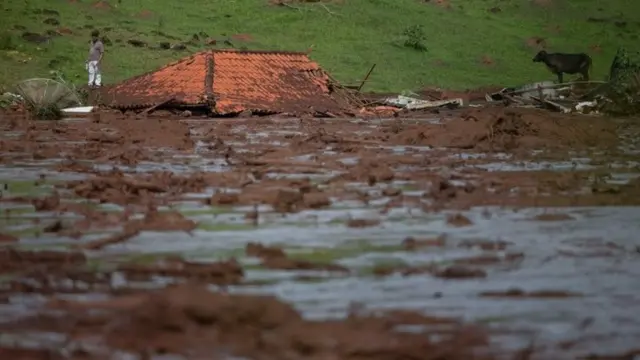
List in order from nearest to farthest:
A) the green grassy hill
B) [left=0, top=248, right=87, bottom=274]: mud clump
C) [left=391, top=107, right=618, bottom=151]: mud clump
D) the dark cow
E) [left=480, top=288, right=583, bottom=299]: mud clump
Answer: [left=480, top=288, right=583, bottom=299]: mud clump
[left=0, top=248, right=87, bottom=274]: mud clump
[left=391, top=107, right=618, bottom=151]: mud clump
the green grassy hill
the dark cow

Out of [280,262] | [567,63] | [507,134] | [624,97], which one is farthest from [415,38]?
[280,262]

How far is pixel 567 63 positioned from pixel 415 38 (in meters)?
5.22

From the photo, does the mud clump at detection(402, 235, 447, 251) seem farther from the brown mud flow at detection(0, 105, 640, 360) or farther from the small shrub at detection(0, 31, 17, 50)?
the small shrub at detection(0, 31, 17, 50)

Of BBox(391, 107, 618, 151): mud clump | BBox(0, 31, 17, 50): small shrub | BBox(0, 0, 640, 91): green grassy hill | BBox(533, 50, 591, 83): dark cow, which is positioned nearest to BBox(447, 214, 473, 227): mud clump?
BBox(391, 107, 618, 151): mud clump

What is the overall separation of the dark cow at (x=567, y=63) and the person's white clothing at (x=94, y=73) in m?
12.2

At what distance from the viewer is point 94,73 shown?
23.0 meters

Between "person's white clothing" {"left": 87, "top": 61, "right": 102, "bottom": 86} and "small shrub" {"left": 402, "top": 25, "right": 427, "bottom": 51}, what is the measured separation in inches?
472

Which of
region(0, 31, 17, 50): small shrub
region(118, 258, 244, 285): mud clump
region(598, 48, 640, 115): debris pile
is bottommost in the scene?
region(0, 31, 17, 50): small shrub

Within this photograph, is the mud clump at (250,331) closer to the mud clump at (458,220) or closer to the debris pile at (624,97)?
the mud clump at (458,220)

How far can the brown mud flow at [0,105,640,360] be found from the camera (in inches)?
121

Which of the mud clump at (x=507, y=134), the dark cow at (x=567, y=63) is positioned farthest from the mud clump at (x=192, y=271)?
the dark cow at (x=567, y=63)

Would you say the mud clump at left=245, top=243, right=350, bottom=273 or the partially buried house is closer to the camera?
the mud clump at left=245, top=243, right=350, bottom=273

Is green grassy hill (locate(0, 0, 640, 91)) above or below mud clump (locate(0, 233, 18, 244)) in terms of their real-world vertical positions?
below

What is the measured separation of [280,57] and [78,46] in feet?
35.0
